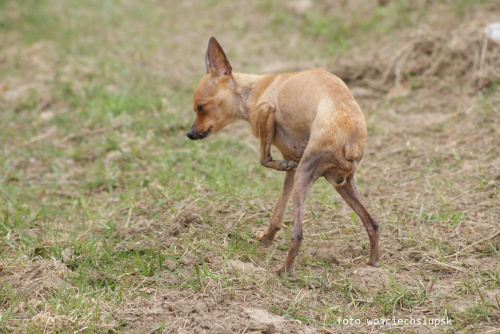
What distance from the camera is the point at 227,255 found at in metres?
4.49

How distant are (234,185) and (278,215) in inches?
33.6

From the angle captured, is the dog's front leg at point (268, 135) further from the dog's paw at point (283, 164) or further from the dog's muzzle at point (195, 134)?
the dog's muzzle at point (195, 134)

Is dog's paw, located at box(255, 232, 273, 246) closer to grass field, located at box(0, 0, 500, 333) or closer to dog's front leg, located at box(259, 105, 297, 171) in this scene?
grass field, located at box(0, 0, 500, 333)

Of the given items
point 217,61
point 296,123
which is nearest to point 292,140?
point 296,123

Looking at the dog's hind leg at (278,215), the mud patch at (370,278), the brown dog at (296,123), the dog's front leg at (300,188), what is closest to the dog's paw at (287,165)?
the brown dog at (296,123)

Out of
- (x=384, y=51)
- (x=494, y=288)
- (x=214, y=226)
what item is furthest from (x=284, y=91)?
(x=384, y=51)

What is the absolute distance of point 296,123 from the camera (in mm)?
4422

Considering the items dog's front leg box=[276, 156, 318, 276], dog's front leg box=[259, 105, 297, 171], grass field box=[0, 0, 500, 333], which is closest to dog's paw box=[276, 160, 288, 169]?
dog's front leg box=[259, 105, 297, 171]

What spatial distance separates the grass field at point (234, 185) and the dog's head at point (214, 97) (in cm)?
79

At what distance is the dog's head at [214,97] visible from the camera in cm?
504

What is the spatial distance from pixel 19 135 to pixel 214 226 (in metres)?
4.14

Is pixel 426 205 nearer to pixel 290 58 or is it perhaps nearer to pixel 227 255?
pixel 227 255

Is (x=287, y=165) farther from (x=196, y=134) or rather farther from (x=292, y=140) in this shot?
(x=196, y=134)

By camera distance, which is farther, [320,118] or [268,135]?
[268,135]
